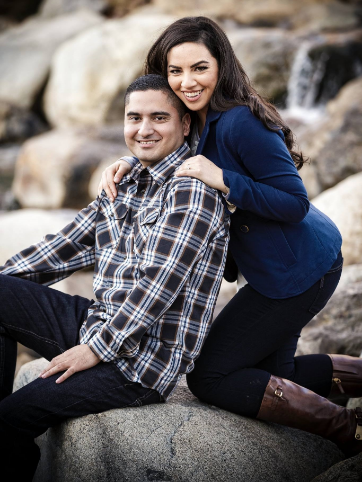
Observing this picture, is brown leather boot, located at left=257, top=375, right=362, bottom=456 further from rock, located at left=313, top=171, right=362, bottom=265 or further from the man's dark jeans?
rock, located at left=313, top=171, right=362, bottom=265

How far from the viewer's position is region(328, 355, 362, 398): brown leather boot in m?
2.90

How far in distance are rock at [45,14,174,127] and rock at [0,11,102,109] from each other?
1.47ft

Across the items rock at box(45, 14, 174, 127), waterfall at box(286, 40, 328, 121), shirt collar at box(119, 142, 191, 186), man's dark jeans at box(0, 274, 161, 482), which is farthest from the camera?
rock at box(45, 14, 174, 127)

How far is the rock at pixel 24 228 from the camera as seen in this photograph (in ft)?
19.2

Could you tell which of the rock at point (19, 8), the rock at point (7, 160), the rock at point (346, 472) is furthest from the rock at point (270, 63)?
the rock at point (19, 8)

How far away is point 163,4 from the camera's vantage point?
15.1 m

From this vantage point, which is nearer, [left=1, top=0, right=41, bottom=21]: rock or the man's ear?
the man's ear

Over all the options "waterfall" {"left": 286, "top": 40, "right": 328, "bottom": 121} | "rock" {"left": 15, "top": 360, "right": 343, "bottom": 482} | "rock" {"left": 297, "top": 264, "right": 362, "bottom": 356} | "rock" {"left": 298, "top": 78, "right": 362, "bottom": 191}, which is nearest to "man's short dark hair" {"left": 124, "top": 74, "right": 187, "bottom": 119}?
"rock" {"left": 15, "top": 360, "right": 343, "bottom": 482}

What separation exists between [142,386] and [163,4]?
1430cm

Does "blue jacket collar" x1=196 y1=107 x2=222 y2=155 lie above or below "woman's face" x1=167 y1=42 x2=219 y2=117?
below

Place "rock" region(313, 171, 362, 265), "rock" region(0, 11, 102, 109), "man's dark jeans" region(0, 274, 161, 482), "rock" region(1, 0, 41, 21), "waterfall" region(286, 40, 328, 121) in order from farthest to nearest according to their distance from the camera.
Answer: "rock" region(1, 0, 41, 21) < "rock" region(0, 11, 102, 109) < "waterfall" region(286, 40, 328, 121) < "rock" region(313, 171, 362, 265) < "man's dark jeans" region(0, 274, 161, 482)

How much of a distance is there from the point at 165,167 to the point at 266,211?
524mm

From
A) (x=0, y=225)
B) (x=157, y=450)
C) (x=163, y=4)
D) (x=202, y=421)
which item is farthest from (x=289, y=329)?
(x=163, y=4)

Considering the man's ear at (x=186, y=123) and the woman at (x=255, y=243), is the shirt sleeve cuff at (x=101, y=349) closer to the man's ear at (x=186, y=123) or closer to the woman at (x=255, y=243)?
the woman at (x=255, y=243)
